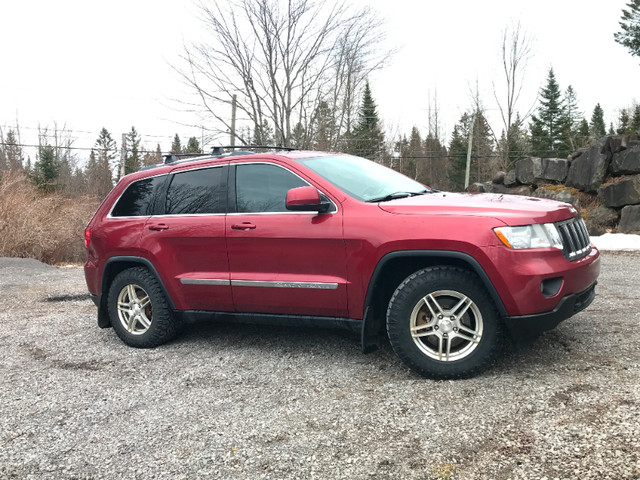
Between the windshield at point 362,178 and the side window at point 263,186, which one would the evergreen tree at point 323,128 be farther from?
the side window at point 263,186

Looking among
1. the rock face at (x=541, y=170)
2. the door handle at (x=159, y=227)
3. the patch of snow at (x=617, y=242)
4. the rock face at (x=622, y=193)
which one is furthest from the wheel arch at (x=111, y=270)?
the rock face at (x=541, y=170)

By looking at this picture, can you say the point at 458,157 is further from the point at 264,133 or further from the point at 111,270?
the point at 111,270

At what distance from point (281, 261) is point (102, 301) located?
2.13 metres

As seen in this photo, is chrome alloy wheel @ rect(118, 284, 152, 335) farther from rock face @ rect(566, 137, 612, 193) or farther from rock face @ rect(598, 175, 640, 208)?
rock face @ rect(566, 137, 612, 193)

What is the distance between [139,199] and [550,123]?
2051 inches

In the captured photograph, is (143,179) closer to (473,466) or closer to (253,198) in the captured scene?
(253,198)

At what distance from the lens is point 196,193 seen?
4.69 m

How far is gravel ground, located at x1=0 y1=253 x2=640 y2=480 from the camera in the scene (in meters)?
2.60

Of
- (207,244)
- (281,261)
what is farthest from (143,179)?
(281,261)

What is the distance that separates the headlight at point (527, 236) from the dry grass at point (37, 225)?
1323cm

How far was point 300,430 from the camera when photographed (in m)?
3.01

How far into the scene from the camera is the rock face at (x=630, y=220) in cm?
1243

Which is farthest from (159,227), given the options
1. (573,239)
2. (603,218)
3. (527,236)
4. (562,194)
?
(562,194)

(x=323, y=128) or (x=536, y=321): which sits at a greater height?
(x=323, y=128)
